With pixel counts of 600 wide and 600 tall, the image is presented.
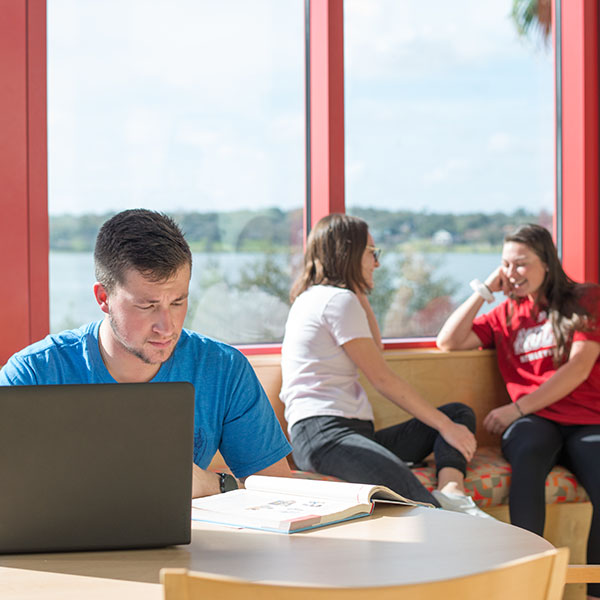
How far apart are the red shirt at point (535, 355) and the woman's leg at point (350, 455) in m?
0.74

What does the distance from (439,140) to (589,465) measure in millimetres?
1541

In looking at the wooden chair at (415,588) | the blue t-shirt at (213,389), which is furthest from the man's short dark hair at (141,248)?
→ the wooden chair at (415,588)

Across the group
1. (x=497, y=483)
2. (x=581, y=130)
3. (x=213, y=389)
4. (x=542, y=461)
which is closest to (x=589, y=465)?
(x=542, y=461)

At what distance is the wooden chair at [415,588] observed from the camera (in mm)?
838

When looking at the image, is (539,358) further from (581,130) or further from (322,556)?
(322,556)

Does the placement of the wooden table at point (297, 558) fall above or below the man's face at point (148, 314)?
below

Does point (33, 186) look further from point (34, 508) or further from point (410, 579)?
point (410, 579)

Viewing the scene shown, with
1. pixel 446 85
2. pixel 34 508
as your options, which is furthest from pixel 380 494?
pixel 446 85

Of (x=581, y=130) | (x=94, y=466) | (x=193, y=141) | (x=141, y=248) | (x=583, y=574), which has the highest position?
(x=581, y=130)

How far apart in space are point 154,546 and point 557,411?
7.48 ft

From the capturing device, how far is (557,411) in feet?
10.3

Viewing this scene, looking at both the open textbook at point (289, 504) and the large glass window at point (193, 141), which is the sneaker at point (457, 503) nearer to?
the large glass window at point (193, 141)

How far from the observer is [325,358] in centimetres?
284

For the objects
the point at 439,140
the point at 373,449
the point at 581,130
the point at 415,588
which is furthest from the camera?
the point at 581,130
